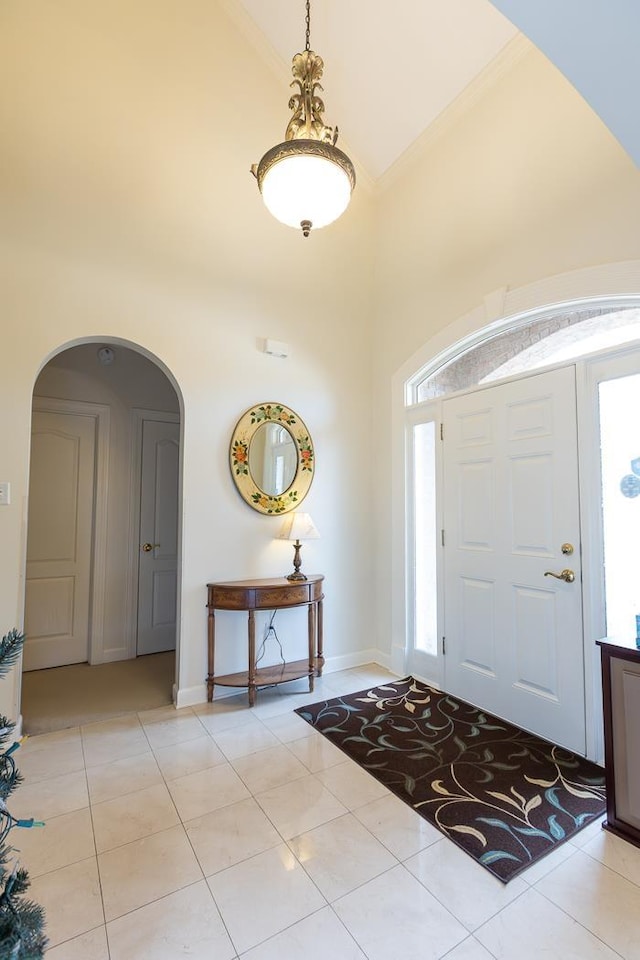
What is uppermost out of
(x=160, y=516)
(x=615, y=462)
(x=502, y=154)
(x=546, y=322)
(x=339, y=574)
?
(x=502, y=154)

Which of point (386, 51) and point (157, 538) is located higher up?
point (386, 51)

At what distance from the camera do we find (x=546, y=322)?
9.45ft

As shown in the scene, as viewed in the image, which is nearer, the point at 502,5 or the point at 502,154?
the point at 502,5

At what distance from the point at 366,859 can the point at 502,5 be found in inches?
110

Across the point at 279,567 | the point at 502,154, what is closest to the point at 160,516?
the point at 279,567

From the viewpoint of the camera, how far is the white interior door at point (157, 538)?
431cm

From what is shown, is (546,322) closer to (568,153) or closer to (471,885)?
(568,153)

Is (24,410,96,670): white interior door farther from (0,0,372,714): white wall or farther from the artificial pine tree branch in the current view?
the artificial pine tree branch

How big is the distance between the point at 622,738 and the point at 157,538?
151 inches

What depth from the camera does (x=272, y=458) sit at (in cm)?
360

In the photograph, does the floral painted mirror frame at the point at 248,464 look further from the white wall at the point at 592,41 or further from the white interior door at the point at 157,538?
the white wall at the point at 592,41

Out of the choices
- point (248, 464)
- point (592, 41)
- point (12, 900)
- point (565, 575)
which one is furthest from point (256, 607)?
point (592, 41)


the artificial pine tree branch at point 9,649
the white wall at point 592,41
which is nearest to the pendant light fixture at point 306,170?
the white wall at point 592,41

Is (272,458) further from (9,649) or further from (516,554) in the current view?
(9,649)
